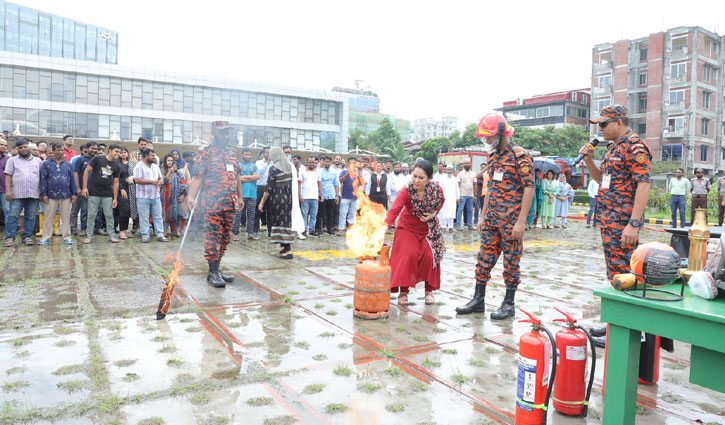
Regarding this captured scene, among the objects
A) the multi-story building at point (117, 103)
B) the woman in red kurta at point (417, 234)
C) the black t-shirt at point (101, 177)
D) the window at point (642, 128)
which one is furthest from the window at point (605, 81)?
the woman in red kurta at point (417, 234)

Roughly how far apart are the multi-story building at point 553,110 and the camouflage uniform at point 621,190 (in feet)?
181

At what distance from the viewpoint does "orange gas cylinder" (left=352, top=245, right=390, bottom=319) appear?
182 inches

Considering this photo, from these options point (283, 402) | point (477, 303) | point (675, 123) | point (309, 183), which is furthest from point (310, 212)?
point (675, 123)

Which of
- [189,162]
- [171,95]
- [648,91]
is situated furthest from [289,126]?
[189,162]

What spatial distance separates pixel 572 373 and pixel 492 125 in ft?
8.35

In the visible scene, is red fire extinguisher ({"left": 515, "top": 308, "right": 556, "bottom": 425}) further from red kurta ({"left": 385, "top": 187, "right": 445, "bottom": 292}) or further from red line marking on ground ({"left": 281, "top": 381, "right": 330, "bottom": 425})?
red kurta ({"left": 385, "top": 187, "right": 445, "bottom": 292})

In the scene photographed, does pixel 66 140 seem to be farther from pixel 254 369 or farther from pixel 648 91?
pixel 648 91

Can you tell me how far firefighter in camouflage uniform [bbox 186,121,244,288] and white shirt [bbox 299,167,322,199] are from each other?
4.75 m

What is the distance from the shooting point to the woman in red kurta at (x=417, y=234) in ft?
16.9

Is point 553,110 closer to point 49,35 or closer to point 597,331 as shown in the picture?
point 597,331

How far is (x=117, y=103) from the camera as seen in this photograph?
43.7m

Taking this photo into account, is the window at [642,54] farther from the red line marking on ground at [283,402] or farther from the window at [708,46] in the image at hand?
the red line marking on ground at [283,402]

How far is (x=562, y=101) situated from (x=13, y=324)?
62.2 metres

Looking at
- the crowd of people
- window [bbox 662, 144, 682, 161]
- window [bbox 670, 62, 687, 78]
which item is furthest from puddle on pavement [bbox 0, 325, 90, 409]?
window [bbox 670, 62, 687, 78]
